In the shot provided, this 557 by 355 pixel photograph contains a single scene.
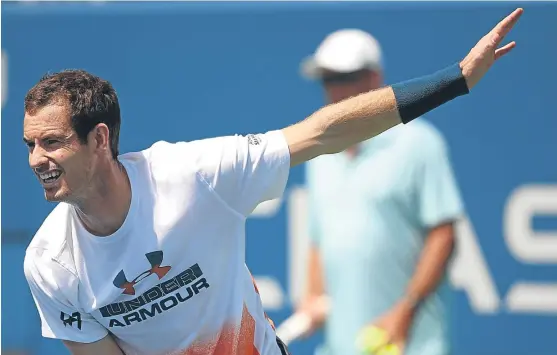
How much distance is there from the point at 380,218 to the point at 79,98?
2865 mm

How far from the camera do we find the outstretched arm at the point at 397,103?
12.3ft

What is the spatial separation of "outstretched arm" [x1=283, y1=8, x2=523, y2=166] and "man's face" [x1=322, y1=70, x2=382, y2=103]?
7.98 ft

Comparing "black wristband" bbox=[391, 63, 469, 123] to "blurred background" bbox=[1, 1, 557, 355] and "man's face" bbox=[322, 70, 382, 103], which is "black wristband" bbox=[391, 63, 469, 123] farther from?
"blurred background" bbox=[1, 1, 557, 355]

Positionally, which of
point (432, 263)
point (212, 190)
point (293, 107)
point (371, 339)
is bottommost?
point (371, 339)

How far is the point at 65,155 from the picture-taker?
364 cm

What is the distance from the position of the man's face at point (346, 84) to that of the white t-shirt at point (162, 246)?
235 centimetres

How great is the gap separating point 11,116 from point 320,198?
260 centimetres

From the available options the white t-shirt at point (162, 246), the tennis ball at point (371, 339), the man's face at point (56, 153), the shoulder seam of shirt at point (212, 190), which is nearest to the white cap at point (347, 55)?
the tennis ball at point (371, 339)

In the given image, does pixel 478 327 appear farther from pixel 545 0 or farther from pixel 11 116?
pixel 11 116

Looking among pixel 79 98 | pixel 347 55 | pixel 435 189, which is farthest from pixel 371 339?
pixel 79 98

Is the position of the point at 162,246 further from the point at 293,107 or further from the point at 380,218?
the point at 293,107

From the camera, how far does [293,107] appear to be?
7281mm

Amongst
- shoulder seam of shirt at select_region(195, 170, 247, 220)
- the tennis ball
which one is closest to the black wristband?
shoulder seam of shirt at select_region(195, 170, 247, 220)

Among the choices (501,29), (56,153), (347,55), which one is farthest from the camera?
(347,55)
